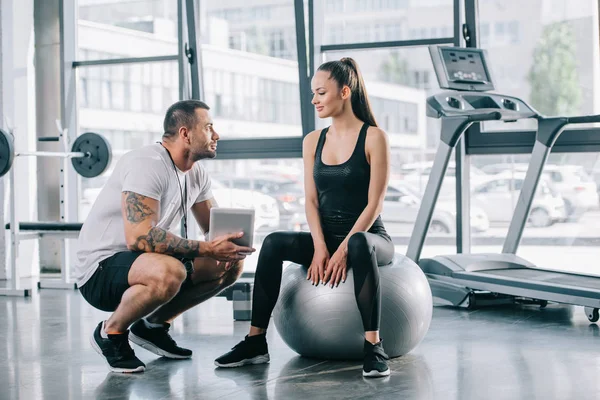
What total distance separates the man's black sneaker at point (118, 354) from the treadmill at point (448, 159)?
2.06 metres

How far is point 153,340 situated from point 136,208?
1.98 ft

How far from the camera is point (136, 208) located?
9.23 feet

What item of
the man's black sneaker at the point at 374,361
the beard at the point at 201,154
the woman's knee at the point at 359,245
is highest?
the beard at the point at 201,154

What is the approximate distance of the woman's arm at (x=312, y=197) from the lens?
9.83 ft

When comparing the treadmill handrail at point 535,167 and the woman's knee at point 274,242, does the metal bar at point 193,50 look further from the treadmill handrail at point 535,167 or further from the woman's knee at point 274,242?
the woman's knee at point 274,242

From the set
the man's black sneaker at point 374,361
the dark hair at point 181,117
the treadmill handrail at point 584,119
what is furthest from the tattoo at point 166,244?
the treadmill handrail at point 584,119

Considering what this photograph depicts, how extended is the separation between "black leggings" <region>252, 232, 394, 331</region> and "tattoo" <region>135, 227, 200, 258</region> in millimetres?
274

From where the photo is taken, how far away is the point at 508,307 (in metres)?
4.48

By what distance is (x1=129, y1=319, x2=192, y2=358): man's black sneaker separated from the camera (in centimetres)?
314

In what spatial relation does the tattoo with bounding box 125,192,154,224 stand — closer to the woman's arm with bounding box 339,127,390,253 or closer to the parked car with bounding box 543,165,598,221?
the woman's arm with bounding box 339,127,390,253

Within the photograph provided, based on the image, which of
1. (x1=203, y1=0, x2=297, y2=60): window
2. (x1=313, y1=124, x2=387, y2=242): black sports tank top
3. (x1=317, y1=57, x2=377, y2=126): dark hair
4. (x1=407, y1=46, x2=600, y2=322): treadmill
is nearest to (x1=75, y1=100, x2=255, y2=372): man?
(x1=313, y1=124, x2=387, y2=242): black sports tank top

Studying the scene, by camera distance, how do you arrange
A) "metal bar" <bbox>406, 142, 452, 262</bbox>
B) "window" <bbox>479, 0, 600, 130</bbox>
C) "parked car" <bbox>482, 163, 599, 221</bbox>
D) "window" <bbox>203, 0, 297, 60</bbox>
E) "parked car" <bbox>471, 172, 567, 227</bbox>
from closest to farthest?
"metal bar" <bbox>406, 142, 452, 262</bbox>, "window" <bbox>479, 0, 600, 130</bbox>, "parked car" <bbox>482, 163, 599, 221</bbox>, "parked car" <bbox>471, 172, 567, 227</bbox>, "window" <bbox>203, 0, 297, 60</bbox>

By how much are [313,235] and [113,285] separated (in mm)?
730

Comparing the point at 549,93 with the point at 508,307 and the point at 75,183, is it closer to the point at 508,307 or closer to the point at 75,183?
the point at 508,307
